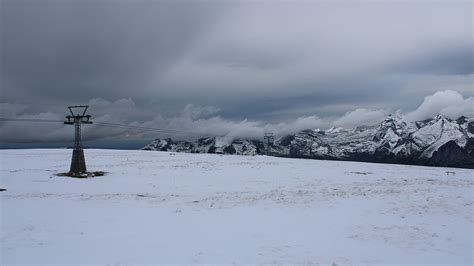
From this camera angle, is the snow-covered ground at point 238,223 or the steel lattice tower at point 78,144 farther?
the steel lattice tower at point 78,144

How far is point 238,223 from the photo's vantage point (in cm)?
1636

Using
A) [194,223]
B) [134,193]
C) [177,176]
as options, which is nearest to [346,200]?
[194,223]

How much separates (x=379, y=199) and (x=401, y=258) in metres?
10.9

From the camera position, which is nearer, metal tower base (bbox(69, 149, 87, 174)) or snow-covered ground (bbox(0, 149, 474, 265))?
snow-covered ground (bbox(0, 149, 474, 265))

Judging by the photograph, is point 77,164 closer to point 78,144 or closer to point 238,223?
point 78,144

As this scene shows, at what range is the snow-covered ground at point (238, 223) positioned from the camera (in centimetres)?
1217

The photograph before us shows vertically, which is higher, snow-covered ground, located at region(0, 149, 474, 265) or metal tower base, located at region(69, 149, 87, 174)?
metal tower base, located at region(69, 149, 87, 174)

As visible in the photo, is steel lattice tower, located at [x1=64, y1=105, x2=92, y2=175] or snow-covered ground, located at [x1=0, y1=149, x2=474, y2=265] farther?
steel lattice tower, located at [x1=64, y1=105, x2=92, y2=175]

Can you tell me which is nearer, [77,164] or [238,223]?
[238,223]

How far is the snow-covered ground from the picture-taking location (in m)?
12.2

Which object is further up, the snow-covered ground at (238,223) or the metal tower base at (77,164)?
the metal tower base at (77,164)

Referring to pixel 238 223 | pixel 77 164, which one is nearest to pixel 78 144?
pixel 77 164

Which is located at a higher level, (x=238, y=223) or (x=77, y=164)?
(x=77, y=164)

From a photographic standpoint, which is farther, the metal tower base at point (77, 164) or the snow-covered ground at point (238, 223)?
the metal tower base at point (77, 164)
